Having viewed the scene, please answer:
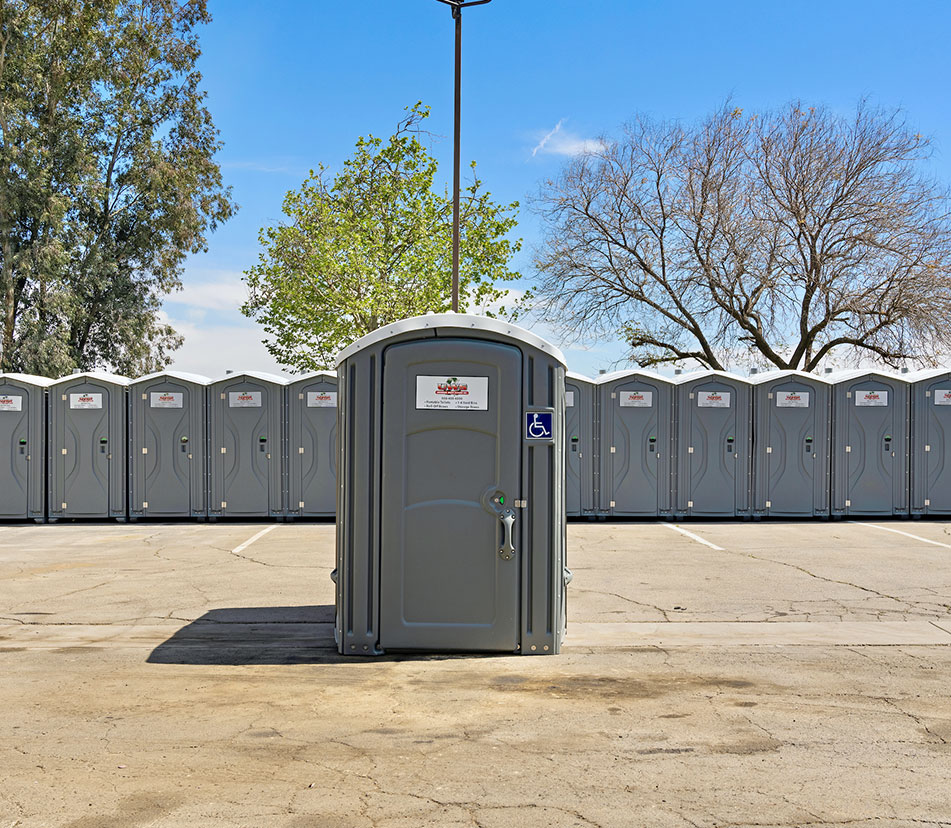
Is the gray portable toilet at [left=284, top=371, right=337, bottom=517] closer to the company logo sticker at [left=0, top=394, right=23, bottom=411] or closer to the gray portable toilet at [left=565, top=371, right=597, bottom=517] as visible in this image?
the gray portable toilet at [left=565, top=371, right=597, bottom=517]

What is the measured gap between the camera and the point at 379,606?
6.27 meters

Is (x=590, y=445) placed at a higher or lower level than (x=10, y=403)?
lower

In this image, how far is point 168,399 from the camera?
48.2 feet

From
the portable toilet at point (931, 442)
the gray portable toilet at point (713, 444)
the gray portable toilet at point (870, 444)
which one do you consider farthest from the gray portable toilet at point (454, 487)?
the portable toilet at point (931, 442)

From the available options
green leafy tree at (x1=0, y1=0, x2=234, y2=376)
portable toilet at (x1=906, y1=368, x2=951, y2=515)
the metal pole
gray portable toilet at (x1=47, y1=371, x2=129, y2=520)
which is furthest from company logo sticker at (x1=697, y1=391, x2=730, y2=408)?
green leafy tree at (x1=0, y1=0, x2=234, y2=376)

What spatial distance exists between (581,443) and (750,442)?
262 centimetres

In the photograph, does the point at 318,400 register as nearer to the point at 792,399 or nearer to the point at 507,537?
the point at 792,399

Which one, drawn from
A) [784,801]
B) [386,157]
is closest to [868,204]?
[386,157]

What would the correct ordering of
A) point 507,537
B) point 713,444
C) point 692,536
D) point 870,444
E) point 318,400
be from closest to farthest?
1. point 507,537
2. point 692,536
3. point 318,400
4. point 713,444
5. point 870,444

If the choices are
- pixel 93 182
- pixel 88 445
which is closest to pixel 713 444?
pixel 88 445

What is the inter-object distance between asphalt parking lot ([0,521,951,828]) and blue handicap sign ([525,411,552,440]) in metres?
1.42

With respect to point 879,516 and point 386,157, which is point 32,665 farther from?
point 386,157

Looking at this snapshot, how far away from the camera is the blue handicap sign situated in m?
6.22

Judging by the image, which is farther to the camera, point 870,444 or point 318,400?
point 870,444
